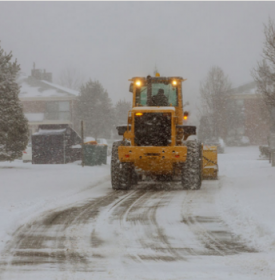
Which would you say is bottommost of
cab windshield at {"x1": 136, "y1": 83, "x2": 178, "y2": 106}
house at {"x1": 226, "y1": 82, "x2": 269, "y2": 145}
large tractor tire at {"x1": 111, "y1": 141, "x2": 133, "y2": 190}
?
large tractor tire at {"x1": 111, "y1": 141, "x2": 133, "y2": 190}

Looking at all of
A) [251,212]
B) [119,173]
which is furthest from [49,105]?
[251,212]

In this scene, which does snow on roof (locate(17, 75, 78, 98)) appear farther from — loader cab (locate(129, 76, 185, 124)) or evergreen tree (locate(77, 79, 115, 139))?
loader cab (locate(129, 76, 185, 124))

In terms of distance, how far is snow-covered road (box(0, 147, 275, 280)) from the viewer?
17.4 ft

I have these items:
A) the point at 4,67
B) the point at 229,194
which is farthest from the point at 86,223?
the point at 4,67

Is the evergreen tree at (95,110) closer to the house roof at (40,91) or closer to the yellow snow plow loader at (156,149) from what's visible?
the house roof at (40,91)

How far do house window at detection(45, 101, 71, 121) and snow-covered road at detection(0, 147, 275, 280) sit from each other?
51.2m

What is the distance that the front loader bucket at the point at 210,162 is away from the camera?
16.4m

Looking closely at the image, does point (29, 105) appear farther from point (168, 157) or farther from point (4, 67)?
point (168, 157)

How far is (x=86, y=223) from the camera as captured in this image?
8.12 meters

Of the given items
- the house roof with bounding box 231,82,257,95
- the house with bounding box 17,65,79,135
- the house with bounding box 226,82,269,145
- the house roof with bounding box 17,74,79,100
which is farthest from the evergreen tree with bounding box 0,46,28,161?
the house roof with bounding box 231,82,257,95

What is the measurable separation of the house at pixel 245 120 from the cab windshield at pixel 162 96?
51.4 metres

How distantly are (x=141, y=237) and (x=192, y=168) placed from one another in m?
6.17

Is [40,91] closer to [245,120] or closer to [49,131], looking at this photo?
[245,120]

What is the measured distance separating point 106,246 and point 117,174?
6.95 m
